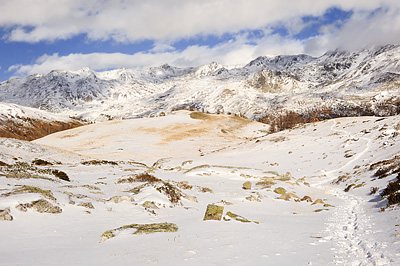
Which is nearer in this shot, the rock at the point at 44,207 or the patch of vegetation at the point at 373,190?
the rock at the point at 44,207

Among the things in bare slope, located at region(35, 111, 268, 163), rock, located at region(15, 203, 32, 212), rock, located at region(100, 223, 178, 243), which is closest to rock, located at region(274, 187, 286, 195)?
rock, located at region(100, 223, 178, 243)

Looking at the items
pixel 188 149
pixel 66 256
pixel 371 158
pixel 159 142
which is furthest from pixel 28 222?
pixel 159 142

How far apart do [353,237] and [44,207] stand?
39.3 feet

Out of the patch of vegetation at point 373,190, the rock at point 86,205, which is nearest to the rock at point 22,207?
the rock at point 86,205

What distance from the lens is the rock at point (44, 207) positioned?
11.1m

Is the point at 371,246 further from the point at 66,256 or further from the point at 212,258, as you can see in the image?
the point at 66,256

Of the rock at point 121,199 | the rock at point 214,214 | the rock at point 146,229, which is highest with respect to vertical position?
the rock at point 121,199

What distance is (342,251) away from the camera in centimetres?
841

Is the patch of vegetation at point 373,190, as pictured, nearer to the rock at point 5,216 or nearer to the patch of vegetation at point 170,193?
the patch of vegetation at point 170,193

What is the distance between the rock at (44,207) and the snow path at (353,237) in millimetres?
10537

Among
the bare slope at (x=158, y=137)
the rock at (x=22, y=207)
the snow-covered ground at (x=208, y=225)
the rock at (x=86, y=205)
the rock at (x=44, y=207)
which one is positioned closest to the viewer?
the snow-covered ground at (x=208, y=225)

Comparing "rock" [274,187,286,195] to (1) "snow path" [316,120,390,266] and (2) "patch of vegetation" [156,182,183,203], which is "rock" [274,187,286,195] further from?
(2) "patch of vegetation" [156,182,183,203]

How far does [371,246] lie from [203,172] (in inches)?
972

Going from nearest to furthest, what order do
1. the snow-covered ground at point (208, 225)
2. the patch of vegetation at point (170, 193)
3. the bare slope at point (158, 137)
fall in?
the snow-covered ground at point (208, 225)
the patch of vegetation at point (170, 193)
the bare slope at point (158, 137)
